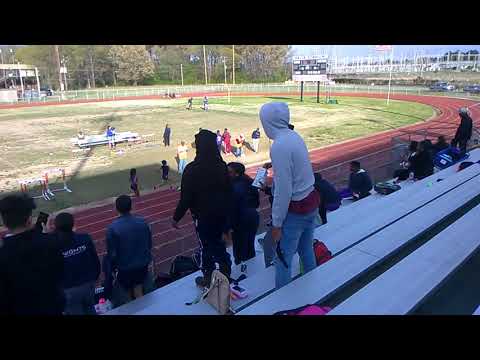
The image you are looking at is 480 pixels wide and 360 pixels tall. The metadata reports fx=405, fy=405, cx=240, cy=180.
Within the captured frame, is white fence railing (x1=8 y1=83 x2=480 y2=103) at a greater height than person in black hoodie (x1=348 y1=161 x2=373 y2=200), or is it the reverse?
person in black hoodie (x1=348 y1=161 x2=373 y2=200)

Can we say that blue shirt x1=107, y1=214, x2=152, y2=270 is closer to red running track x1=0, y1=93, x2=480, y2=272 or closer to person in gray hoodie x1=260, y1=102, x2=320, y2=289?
person in gray hoodie x1=260, y1=102, x2=320, y2=289

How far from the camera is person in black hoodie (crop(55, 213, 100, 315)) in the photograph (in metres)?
3.35

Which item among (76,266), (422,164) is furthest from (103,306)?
(422,164)

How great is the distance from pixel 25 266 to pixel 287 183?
61.5 inches

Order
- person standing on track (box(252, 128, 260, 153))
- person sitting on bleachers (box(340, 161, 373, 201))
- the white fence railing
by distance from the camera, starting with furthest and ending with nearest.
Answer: the white fence railing, person standing on track (box(252, 128, 260, 153)), person sitting on bleachers (box(340, 161, 373, 201))

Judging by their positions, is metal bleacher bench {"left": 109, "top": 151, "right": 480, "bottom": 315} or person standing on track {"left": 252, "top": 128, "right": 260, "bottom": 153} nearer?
metal bleacher bench {"left": 109, "top": 151, "right": 480, "bottom": 315}

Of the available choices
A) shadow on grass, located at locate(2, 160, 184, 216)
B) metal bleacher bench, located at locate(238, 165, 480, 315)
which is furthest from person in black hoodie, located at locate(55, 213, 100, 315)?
shadow on grass, located at locate(2, 160, 184, 216)

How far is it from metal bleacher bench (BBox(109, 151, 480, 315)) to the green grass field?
8229mm

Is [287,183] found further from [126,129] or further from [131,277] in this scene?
[126,129]

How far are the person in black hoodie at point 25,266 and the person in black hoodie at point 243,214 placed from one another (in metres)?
1.97

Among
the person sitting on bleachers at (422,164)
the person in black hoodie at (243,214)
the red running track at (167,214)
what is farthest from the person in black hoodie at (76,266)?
the person sitting on bleachers at (422,164)

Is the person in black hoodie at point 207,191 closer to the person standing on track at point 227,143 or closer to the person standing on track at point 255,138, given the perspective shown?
the person standing on track at point 227,143

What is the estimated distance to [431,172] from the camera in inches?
290
